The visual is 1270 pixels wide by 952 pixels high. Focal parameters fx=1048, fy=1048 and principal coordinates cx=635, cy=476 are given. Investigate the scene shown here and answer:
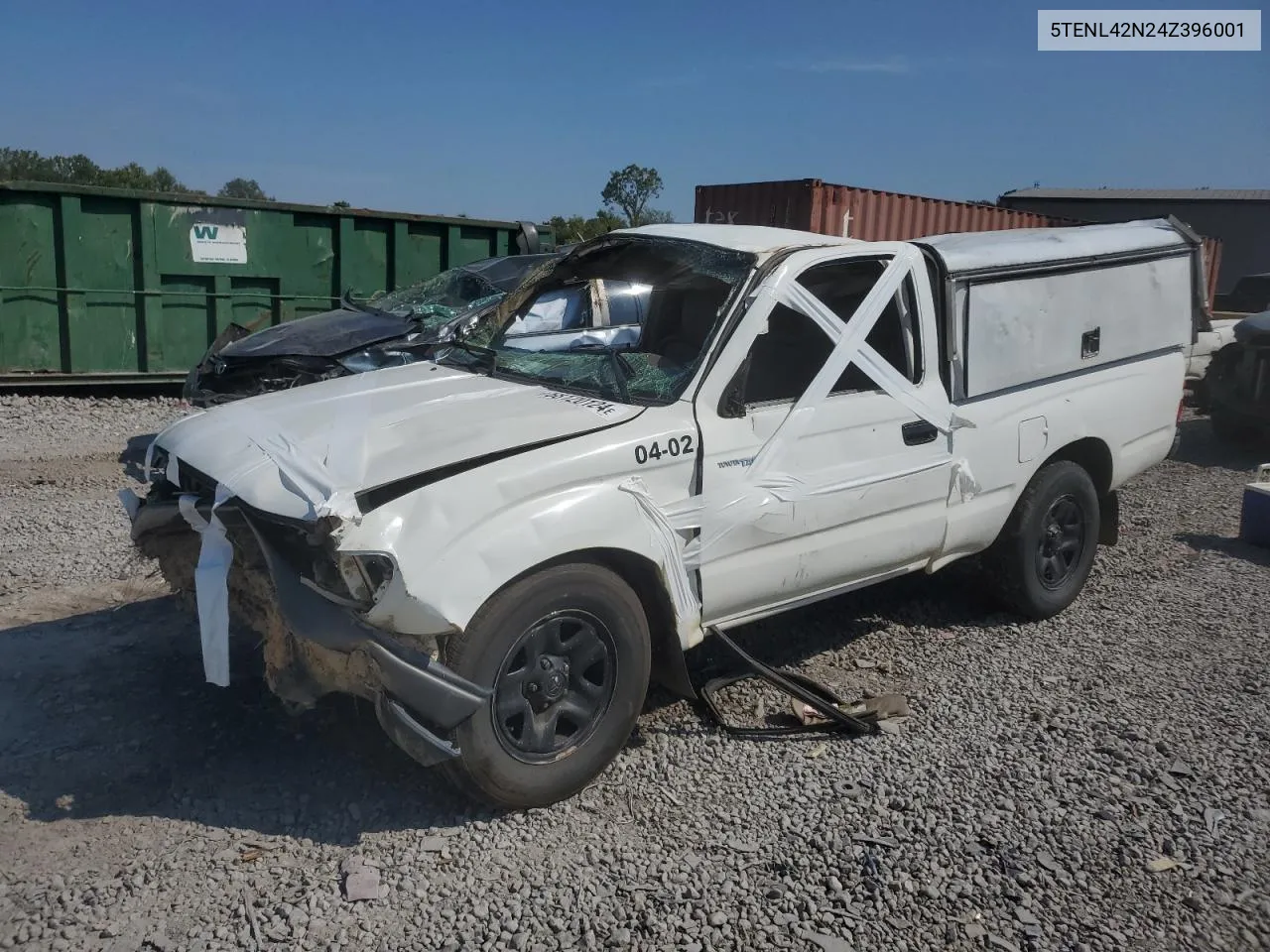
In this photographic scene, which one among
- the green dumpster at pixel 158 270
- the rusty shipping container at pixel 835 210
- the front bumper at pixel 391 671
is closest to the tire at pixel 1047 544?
the front bumper at pixel 391 671

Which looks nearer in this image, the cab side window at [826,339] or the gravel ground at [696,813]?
the gravel ground at [696,813]

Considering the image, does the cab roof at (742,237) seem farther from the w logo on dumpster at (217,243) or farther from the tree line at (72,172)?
the tree line at (72,172)

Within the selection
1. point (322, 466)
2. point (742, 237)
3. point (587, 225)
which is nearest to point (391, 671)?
point (322, 466)

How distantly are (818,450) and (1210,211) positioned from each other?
33999mm

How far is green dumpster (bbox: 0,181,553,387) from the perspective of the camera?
1050 centimetres

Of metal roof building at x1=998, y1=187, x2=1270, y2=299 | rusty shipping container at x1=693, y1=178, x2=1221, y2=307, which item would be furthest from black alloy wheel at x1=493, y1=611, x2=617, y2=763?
metal roof building at x1=998, y1=187, x2=1270, y2=299

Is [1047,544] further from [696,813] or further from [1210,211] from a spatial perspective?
[1210,211]

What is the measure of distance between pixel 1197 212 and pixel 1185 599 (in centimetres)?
3185

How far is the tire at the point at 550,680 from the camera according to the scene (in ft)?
10.5

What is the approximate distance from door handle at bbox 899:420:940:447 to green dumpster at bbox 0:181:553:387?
8903 millimetres

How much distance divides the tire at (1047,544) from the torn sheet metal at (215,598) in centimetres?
358

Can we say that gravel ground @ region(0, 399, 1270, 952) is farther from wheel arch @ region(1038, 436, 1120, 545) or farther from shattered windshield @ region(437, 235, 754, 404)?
shattered windshield @ region(437, 235, 754, 404)

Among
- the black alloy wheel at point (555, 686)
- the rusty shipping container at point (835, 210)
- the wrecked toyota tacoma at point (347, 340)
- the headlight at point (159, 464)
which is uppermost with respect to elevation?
the rusty shipping container at point (835, 210)

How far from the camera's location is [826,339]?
4.25m
